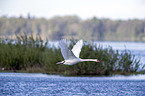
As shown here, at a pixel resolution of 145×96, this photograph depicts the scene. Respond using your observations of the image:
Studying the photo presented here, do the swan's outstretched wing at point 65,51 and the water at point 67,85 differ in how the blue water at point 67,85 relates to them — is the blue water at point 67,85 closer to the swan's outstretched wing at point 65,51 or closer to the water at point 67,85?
the water at point 67,85

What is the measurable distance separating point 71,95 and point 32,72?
21.6ft

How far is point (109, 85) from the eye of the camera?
17.9 m

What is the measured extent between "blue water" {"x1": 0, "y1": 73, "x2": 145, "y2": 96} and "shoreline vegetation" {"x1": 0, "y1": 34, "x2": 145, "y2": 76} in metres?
0.67

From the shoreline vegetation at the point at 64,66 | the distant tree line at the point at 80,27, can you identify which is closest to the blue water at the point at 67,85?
the shoreline vegetation at the point at 64,66

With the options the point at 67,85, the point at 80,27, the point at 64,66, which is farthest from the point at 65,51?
the point at 80,27

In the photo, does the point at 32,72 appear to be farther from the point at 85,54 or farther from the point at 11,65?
the point at 85,54

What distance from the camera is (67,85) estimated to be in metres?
17.8

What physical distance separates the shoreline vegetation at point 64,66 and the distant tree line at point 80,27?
62975 mm

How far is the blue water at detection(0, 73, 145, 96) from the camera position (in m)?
15.9

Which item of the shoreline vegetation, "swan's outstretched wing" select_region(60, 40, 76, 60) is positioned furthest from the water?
"swan's outstretched wing" select_region(60, 40, 76, 60)

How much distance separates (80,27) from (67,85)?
76.8 m

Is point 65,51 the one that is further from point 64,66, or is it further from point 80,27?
point 80,27

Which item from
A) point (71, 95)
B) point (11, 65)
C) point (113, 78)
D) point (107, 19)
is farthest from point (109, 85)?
point (107, 19)

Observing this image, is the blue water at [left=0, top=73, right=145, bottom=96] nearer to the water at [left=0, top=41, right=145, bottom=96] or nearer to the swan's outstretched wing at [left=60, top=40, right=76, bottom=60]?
the water at [left=0, top=41, right=145, bottom=96]
